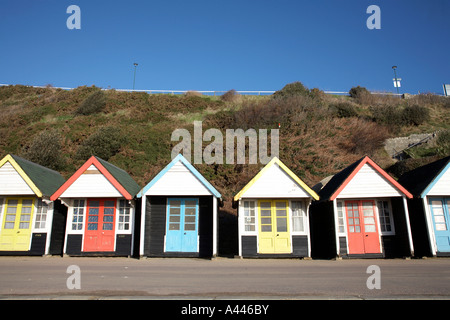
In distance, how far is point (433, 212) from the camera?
14750mm

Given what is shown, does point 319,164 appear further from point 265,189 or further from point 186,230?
point 186,230

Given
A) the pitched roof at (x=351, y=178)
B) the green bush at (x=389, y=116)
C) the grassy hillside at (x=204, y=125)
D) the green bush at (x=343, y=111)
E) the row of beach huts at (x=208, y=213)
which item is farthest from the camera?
the green bush at (x=343, y=111)

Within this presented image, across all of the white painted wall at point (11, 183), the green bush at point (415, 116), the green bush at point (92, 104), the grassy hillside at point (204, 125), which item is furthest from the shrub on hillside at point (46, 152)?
the green bush at point (415, 116)

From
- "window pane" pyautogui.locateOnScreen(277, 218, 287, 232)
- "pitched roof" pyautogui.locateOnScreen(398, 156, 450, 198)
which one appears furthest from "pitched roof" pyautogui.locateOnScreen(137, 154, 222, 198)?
"pitched roof" pyautogui.locateOnScreen(398, 156, 450, 198)

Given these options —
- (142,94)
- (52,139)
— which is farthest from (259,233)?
(142,94)

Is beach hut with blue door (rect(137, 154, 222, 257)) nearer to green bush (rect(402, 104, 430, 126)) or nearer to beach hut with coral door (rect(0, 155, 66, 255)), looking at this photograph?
beach hut with coral door (rect(0, 155, 66, 255))

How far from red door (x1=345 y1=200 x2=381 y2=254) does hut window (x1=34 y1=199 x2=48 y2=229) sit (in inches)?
569

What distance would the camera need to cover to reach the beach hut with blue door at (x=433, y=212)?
46.9 ft

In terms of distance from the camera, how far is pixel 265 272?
10.1 metres

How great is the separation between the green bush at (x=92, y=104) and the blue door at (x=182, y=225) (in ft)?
102

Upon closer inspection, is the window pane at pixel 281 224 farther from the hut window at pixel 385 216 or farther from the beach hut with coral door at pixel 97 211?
the beach hut with coral door at pixel 97 211

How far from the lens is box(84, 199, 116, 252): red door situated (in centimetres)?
1494

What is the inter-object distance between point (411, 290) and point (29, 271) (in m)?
10.6

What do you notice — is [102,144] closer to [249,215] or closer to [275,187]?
[249,215]
